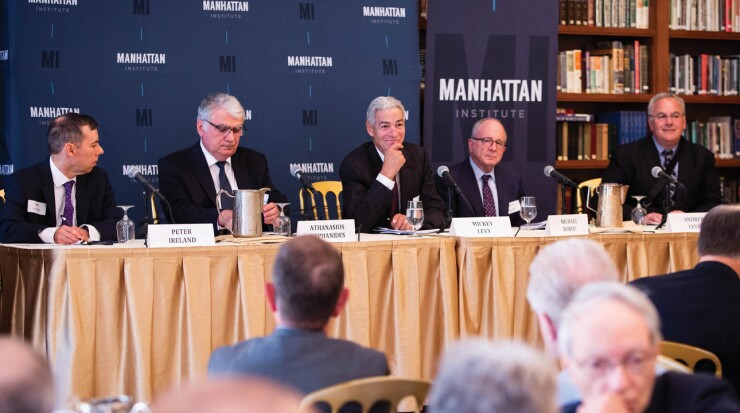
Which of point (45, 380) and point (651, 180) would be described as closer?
point (45, 380)

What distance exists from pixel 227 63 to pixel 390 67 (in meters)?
1.07

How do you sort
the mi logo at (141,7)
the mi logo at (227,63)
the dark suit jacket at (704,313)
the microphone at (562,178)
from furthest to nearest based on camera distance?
1. the mi logo at (227,63)
2. the mi logo at (141,7)
3. the microphone at (562,178)
4. the dark suit jacket at (704,313)

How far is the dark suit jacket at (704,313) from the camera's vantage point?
104 inches

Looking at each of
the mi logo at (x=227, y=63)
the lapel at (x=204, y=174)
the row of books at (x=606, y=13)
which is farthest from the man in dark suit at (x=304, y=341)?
the row of books at (x=606, y=13)

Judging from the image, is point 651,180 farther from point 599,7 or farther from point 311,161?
point 311,161

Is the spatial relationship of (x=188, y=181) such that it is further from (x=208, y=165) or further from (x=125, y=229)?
(x=125, y=229)

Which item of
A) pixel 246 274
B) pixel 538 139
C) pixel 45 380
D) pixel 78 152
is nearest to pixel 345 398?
pixel 45 380

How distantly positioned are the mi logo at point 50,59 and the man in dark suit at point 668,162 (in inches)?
133

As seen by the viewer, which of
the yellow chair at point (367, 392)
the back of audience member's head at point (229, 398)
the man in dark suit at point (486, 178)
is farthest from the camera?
the man in dark suit at point (486, 178)

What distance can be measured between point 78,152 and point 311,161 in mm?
1867

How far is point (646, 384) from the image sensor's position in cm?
168

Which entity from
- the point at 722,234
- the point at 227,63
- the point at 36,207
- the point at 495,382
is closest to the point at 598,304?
the point at 495,382

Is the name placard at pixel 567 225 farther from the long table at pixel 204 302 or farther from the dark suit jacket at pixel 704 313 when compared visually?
the dark suit jacket at pixel 704 313

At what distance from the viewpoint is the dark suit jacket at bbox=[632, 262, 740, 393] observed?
264cm
